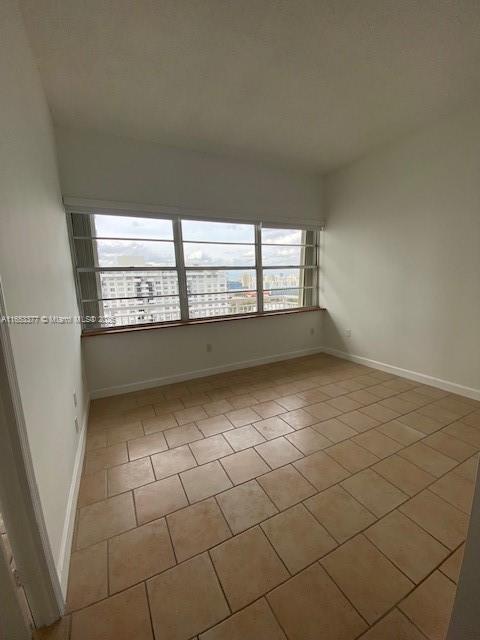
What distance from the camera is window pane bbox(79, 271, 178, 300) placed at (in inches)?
116

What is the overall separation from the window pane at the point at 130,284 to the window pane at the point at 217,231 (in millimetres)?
582

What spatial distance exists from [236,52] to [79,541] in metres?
3.14

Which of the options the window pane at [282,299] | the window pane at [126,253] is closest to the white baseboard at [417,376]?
the window pane at [282,299]

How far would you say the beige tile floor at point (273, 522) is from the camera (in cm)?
99

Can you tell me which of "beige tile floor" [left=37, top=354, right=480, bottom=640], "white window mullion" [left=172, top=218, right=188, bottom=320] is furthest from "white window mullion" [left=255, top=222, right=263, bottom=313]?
"beige tile floor" [left=37, top=354, right=480, bottom=640]

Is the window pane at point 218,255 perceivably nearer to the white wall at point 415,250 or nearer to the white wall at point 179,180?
the white wall at point 179,180

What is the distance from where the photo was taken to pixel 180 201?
3.15 meters

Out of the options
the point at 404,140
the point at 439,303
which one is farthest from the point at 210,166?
the point at 439,303

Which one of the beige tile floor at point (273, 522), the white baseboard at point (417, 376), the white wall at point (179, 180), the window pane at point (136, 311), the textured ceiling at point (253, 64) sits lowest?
the beige tile floor at point (273, 522)

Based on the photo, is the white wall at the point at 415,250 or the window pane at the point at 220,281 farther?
the window pane at the point at 220,281

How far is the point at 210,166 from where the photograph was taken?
3.27 meters

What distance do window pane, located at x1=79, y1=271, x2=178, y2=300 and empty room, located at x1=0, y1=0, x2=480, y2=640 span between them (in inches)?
1.0

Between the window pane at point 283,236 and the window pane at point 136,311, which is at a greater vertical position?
the window pane at point 283,236

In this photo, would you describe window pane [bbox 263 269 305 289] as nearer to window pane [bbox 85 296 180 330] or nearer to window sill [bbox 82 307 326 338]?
window sill [bbox 82 307 326 338]
